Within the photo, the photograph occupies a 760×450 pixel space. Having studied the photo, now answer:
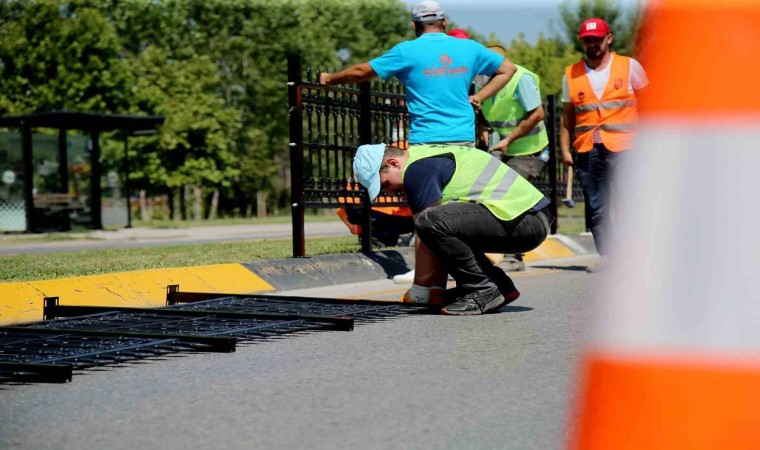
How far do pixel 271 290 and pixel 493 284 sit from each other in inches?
97.8

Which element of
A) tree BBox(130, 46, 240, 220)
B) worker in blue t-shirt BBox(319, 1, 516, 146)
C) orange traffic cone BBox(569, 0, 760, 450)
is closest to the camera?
orange traffic cone BBox(569, 0, 760, 450)

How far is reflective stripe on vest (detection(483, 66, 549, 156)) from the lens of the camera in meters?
10.2

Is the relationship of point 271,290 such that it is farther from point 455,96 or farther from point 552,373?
point 552,373

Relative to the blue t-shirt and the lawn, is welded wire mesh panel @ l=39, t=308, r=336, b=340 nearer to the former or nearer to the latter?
the lawn

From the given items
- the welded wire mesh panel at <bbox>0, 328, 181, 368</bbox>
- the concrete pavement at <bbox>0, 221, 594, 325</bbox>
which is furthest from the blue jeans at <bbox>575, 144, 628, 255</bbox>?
the welded wire mesh panel at <bbox>0, 328, 181, 368</bbox>

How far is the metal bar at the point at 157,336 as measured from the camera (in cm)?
547

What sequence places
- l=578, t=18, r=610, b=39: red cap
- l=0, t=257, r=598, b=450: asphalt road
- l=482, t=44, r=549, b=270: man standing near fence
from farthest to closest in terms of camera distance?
l=482, t=44, r=549, b=270: man standing near fence → l=578, t=18, r=610, b=39: red cap → l=0, t=257, r=598, b=450: asphalt road

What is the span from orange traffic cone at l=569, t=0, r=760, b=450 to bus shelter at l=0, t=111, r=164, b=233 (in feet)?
73.6

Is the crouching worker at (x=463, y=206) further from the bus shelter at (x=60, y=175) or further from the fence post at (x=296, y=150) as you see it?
the bus shelter at (x=60, y=175)

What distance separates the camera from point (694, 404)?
1699 millimetres

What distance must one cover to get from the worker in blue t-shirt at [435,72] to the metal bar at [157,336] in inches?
115

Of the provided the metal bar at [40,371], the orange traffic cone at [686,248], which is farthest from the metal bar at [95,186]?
the orange traffic cone at [686,248]

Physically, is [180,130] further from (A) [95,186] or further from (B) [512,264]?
(B) [512,264]

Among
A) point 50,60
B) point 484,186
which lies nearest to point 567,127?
point 484,186
